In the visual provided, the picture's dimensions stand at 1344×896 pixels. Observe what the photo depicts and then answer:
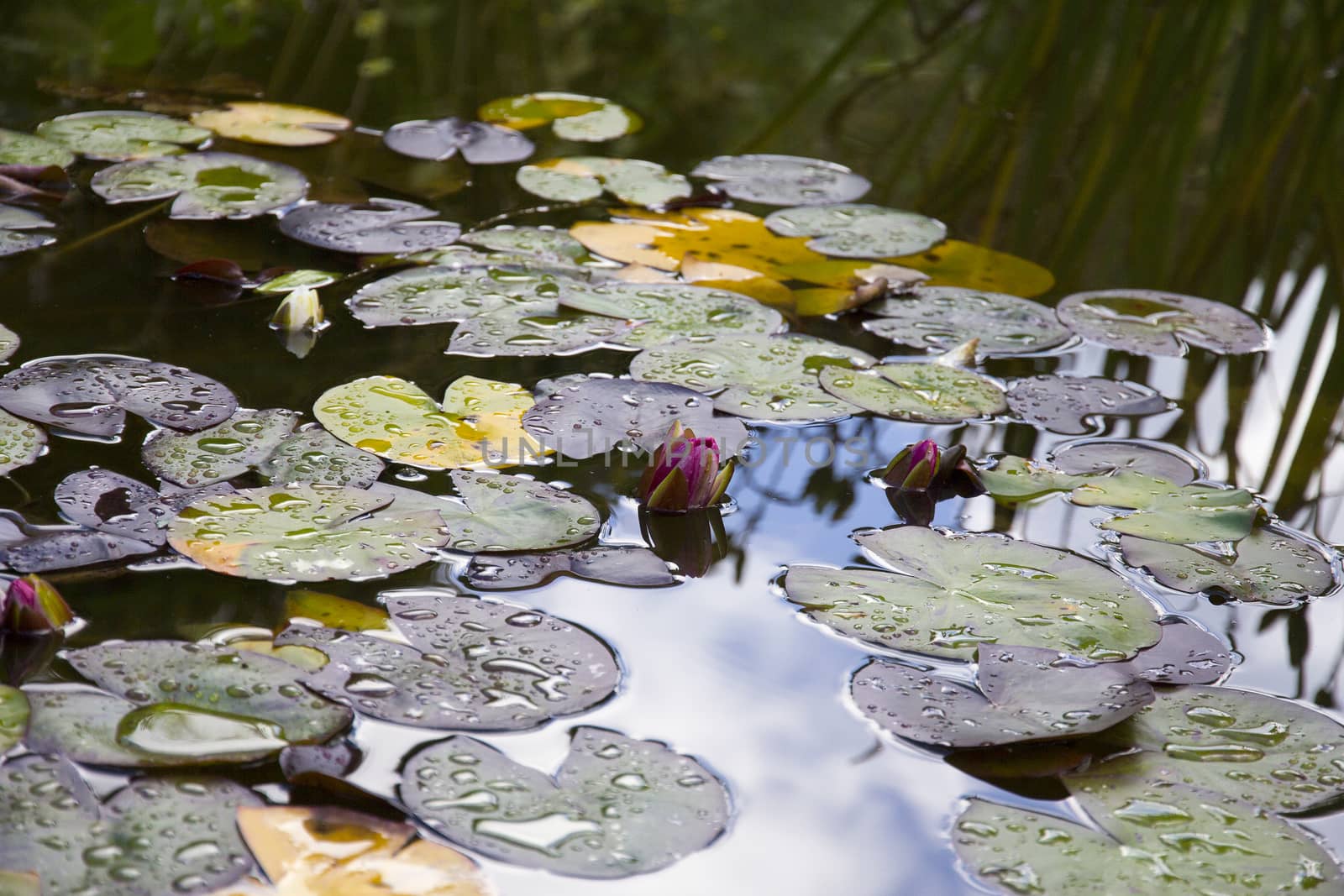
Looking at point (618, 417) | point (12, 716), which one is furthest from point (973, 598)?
point (12, 716)

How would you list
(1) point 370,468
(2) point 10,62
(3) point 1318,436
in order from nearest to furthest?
1. (1) point 370,468
2. (3) point 1318,436
3. (2) point 10,62

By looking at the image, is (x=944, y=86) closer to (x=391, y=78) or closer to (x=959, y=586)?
(x=391, y=78)

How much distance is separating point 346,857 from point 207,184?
5.43 feet

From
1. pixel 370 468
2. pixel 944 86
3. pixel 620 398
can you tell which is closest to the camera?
pixel 370 468

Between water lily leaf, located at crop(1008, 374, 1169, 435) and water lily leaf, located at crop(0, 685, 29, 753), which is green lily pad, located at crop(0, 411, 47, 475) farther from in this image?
water lily leaf, located at crop(1008, 374, 1169, 435)

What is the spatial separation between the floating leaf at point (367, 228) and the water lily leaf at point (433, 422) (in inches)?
19.2

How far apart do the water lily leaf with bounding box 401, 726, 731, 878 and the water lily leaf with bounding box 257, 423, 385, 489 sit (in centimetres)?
47

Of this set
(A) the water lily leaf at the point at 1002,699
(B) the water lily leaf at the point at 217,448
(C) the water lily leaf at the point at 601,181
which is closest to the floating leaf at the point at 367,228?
(C) the water lily leaf at the point at 601,181

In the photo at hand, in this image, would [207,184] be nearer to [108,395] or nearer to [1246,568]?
[108,395]

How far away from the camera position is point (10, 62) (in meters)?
2.74

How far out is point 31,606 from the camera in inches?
42.3

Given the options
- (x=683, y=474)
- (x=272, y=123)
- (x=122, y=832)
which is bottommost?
(x=122, y=832)

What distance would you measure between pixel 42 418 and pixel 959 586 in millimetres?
1110

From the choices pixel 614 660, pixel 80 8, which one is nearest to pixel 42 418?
pixel 614 660
